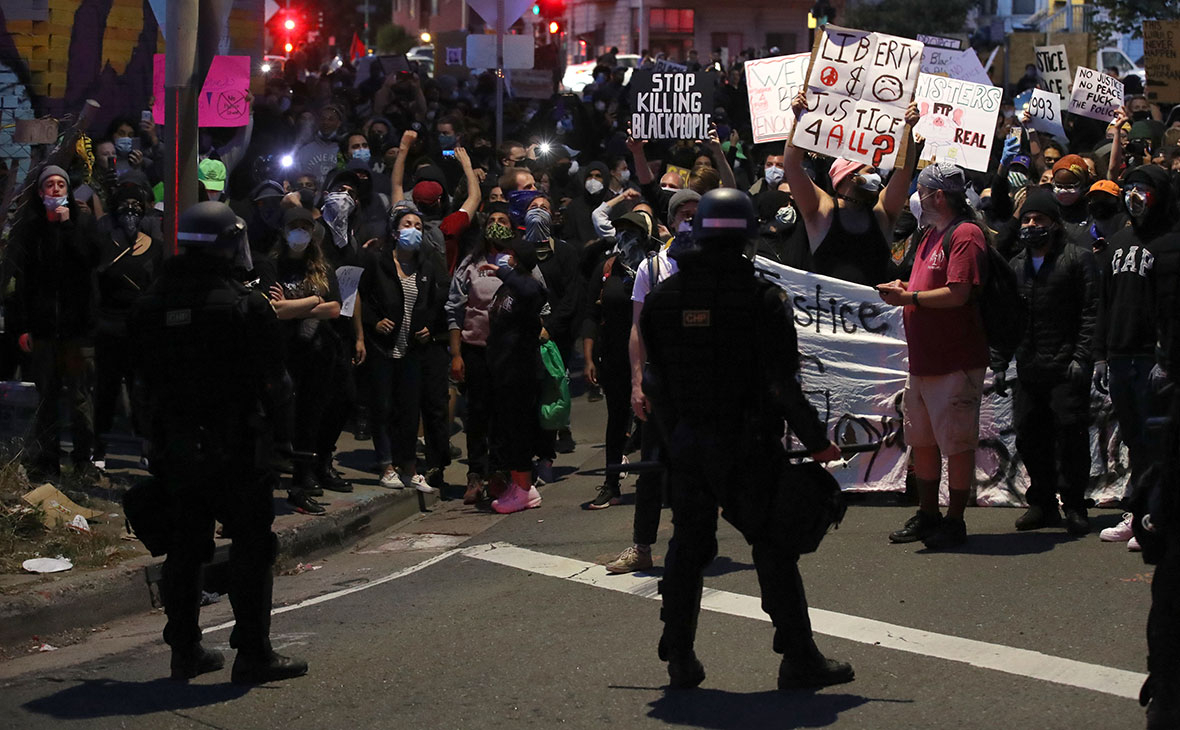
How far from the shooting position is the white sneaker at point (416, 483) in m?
10.8

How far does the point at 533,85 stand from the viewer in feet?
79.2

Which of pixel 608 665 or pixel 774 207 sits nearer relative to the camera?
pixel 608 665

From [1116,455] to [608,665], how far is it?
4.42 meters

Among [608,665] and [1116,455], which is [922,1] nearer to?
[1116,455]

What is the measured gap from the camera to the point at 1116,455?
9.44 metres

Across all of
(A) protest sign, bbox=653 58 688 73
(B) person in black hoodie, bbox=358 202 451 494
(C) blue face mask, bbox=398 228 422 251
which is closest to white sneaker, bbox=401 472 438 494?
(B) person in black hoodie, bbox=358 202 451 494

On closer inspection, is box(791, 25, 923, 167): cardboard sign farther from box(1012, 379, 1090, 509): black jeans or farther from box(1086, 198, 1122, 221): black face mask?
box(1012, 379, 1090, 509): black jeans

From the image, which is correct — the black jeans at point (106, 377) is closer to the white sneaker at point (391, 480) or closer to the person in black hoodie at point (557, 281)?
the white sneaker at point (391, 480)

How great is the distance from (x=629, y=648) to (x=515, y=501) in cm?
374

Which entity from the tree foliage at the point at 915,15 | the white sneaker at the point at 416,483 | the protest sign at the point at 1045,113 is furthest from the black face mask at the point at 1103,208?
the tree foliage at the point at 915,15

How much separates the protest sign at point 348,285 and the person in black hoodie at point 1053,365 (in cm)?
420

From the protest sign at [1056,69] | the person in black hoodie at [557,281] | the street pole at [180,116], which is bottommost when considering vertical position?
the person in black hoodie at [557,281]

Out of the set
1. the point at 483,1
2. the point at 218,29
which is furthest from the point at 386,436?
the point at 483,1

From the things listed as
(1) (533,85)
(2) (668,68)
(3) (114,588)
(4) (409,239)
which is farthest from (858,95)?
(1) (533,85)
